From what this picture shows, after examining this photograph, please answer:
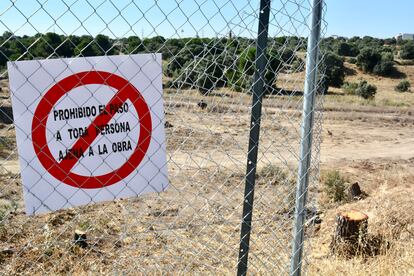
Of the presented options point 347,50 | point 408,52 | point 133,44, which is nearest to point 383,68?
→ point 347,50

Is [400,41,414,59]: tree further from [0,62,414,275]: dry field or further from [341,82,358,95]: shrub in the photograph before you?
[0,62,414,275]: dry field

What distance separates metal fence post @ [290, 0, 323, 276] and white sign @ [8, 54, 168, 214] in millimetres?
937

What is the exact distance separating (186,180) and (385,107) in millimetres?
14980

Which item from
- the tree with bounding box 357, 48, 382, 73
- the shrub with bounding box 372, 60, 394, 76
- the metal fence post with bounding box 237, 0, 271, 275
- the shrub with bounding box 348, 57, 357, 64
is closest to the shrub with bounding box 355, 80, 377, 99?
the shrub with bounding box 372, 60, 394, 76

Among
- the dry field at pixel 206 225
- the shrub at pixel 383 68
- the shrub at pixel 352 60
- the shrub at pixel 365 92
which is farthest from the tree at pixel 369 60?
the dry field at pixel 206 225

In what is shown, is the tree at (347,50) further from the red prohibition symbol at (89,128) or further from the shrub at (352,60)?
the red prohibition symbol at (89,128)

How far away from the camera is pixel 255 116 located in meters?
2.85

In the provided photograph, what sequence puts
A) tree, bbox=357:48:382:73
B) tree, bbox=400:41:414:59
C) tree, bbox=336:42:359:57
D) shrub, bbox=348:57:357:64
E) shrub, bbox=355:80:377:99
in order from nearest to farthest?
shrub, bbox=355:80:377:99, tree, bbox=357:48:382:73, shrub, bbox=348:57:357:64, tree, bbox=400:41:414:59, tree, bbox=336:42:359:57

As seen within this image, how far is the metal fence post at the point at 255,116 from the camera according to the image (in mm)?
2713

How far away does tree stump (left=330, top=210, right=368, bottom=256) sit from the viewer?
17.0ft

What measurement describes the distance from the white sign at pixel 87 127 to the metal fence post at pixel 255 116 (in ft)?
1.83

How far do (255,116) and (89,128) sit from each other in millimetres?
984

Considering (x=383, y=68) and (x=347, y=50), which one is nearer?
(x=383, y=68)

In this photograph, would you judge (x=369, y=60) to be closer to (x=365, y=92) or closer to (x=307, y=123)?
(x=365, y=92)
